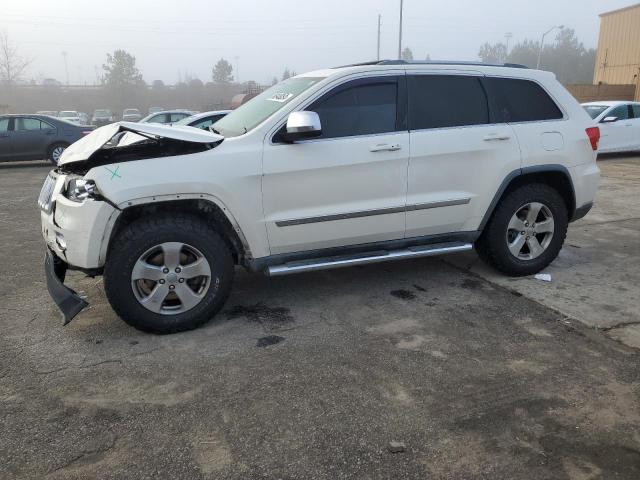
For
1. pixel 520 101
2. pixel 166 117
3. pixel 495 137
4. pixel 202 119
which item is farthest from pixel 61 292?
pixel 166 117

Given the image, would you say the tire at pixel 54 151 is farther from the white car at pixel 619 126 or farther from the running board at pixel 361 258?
the white car at pixel 619 126

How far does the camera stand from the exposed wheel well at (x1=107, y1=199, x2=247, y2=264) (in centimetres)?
372

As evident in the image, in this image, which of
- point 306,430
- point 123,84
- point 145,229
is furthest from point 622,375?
point 123,84

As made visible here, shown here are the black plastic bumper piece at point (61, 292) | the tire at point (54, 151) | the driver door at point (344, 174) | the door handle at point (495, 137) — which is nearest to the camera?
the black plastic bumper piece at point (61, 292)

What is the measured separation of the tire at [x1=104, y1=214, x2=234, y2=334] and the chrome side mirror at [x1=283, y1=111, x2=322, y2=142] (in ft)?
3.08

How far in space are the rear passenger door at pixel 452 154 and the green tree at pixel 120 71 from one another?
252 feet

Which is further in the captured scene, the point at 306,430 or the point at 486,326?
the point at 486,326

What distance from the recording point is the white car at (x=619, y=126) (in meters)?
13.9

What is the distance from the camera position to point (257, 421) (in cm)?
281

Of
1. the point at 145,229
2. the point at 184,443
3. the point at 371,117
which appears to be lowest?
the point at 184,443

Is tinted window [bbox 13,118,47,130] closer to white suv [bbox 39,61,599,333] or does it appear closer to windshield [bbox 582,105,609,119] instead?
white suv [bbox 39,61,599,333]

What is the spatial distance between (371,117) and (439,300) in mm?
1603

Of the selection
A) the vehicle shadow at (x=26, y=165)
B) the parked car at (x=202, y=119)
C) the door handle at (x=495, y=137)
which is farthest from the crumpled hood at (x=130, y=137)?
→ the vehicle shadow at (x=26, y=165)

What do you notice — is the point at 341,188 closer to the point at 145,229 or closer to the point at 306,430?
the point at 145,229
